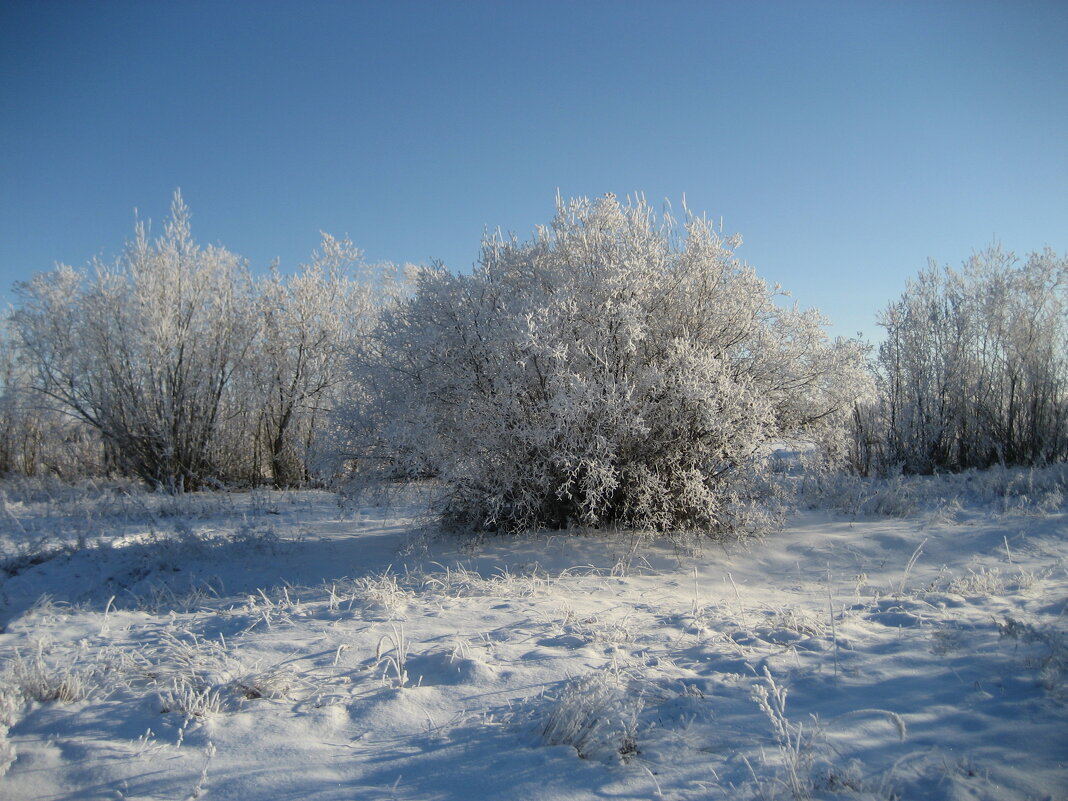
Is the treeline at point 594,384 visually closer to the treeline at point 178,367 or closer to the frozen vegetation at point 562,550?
the frozen vegetation at point 562,550

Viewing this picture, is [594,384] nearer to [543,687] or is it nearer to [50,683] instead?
[543,687]

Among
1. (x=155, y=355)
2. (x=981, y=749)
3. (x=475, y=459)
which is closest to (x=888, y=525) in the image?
(x=475, y=459)

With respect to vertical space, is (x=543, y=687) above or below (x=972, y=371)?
below

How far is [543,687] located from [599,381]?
3.77 meters

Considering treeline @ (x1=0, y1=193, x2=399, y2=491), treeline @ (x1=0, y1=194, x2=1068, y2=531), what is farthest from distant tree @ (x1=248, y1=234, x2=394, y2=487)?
treeline @ (x1=0, y1=194, x2=1068, y2=531)

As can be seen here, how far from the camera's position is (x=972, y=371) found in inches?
566

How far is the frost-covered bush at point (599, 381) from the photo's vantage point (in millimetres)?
6152

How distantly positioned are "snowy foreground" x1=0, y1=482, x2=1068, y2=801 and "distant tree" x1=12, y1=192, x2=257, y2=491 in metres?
8.77

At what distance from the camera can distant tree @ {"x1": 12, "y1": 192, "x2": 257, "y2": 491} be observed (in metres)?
13.6

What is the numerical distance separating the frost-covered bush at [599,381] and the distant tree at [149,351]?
29.6 ft

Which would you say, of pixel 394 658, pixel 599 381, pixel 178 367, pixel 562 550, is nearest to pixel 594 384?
pixel 599 381

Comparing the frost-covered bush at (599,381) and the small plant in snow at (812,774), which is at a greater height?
the frost-covered bush at (599,381)

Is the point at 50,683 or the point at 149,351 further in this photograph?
the point at 149,351

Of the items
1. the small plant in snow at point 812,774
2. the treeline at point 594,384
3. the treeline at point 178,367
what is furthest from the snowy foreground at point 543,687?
the treeline at point 178,367
